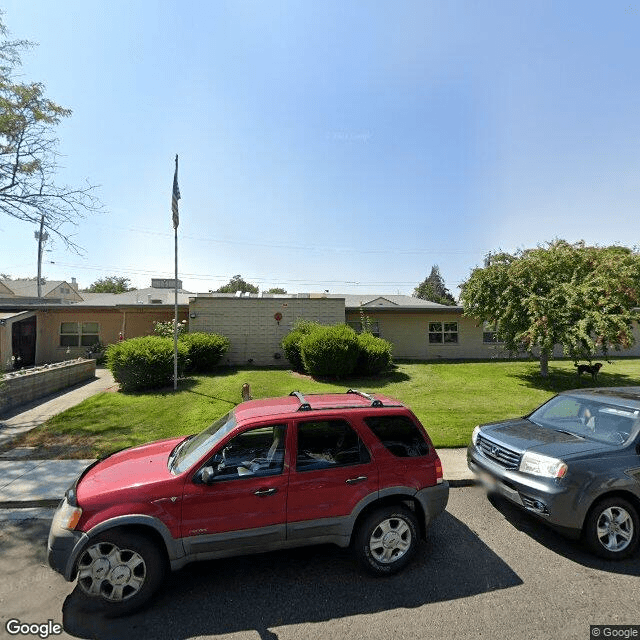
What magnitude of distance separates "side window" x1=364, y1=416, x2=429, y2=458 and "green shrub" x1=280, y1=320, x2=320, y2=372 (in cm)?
1113

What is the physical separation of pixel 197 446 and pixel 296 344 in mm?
11386

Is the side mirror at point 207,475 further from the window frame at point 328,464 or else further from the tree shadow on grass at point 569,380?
the tree shadow on grass at point 569,380

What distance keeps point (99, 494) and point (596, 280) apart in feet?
47.1

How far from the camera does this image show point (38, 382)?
11383 millimetres

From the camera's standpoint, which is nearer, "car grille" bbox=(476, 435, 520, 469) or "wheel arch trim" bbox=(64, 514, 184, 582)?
"wheel arch trim" bbox=(64, 514, 184, 582)

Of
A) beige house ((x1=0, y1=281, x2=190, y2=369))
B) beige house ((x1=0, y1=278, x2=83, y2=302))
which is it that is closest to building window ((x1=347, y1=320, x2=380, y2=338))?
beige house ((x1=0, y1=281, x2=190, y2=369))

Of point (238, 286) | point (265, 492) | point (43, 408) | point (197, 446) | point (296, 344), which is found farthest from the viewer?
point (238, 286)

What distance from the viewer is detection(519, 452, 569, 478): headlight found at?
3994 millimetres

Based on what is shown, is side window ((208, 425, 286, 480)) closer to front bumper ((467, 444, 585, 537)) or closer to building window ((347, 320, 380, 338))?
front bumper ((467, 444, 585, 537))

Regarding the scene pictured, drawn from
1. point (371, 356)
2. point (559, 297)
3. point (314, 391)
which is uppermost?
point (559, 297)

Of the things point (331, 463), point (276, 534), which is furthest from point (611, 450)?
point (276, 534)

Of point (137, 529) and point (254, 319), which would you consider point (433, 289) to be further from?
point (137, 529)

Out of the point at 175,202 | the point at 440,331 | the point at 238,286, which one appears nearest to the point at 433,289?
the point at 238,286

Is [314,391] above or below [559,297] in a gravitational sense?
below
